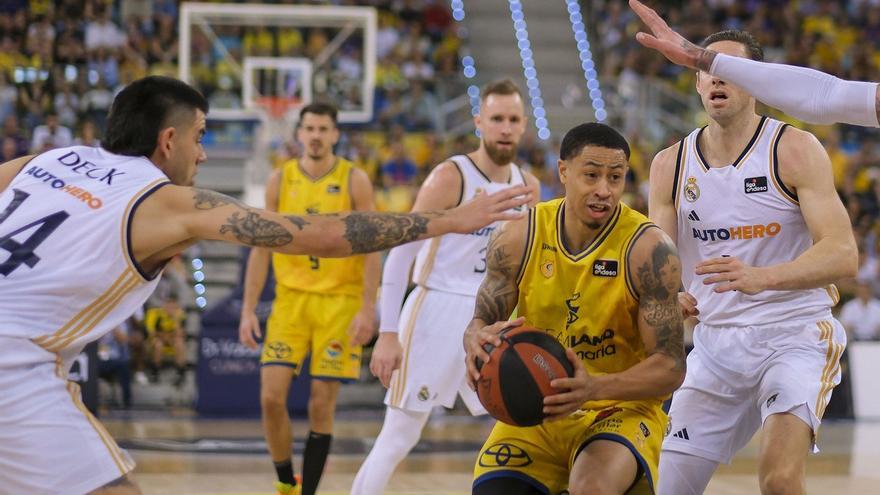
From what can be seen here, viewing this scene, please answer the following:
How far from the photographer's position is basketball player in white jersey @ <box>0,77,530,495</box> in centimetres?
373

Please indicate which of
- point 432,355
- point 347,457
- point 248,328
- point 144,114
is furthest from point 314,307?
point 144,114

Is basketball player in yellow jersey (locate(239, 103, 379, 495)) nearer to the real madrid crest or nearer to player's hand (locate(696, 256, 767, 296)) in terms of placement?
the real madrid crest

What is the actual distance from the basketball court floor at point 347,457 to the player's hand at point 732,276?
369 cm

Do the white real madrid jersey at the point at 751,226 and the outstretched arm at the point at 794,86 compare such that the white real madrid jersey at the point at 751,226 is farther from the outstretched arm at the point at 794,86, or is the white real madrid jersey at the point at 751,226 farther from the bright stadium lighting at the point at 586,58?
the bright stadium lighting at the point at 586,58

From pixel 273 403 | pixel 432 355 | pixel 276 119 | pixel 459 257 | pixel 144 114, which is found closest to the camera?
pixel 144 114

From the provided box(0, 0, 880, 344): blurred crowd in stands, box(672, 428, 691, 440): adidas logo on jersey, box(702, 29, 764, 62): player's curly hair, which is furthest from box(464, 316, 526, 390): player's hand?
box(0, 0, 880, 344): blurred crowd in stands

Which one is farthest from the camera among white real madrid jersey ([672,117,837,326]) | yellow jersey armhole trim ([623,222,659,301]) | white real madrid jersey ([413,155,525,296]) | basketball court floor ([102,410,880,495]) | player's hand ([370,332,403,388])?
basketball court floor ([102,410,880,495])

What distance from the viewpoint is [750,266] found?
4824mm

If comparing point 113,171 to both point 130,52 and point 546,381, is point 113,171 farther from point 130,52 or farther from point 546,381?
point 130,52

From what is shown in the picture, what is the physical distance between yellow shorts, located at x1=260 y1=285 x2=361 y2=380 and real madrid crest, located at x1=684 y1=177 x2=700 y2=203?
2.77 metres

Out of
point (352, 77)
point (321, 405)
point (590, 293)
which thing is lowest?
point (321, 405)

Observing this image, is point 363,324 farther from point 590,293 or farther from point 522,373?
point 522,373

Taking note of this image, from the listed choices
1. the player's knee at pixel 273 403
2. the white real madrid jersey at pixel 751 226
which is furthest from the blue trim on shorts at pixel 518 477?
the player's knee at pixel 273 403

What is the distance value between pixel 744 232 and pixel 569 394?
51.7 inches
